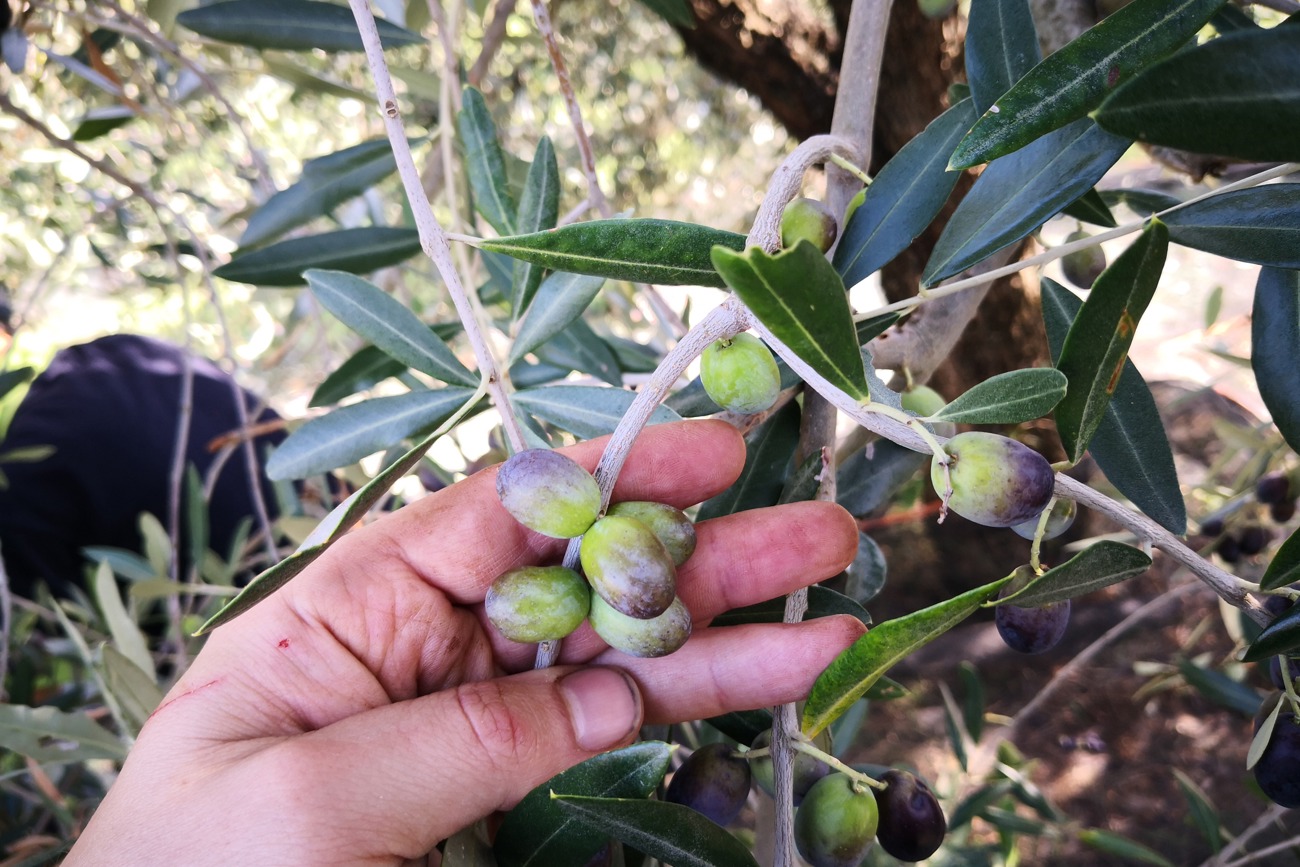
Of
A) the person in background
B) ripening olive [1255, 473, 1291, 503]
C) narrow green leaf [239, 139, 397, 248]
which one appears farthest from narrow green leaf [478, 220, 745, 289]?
the person in background

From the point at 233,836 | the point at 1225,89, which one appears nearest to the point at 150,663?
the point at 233,836

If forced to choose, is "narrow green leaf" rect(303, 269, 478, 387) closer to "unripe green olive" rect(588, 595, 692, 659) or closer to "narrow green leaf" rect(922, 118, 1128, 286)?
"unripe green olive" rect(588, 595, 692, 659)

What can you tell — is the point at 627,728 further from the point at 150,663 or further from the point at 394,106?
the point at 150,663

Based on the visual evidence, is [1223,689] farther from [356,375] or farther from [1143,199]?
[356,375]

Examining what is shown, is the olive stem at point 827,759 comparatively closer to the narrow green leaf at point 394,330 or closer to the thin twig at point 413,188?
the thin twig at point 413,188

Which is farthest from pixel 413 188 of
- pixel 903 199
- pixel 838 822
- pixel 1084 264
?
pixel 1084 264

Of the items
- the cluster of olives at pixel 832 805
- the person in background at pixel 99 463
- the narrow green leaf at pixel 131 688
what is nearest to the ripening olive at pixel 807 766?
the cluster of olives at pixel 832 805
